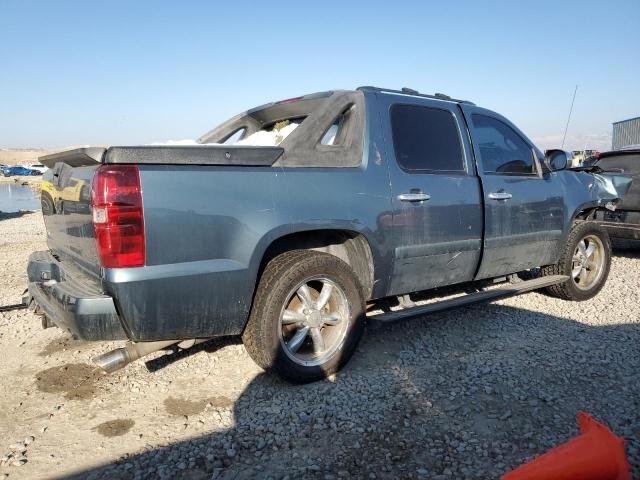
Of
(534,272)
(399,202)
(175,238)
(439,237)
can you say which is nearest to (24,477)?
(175,238)

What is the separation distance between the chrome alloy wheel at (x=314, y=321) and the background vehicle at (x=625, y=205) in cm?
549

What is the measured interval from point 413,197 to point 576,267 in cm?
279

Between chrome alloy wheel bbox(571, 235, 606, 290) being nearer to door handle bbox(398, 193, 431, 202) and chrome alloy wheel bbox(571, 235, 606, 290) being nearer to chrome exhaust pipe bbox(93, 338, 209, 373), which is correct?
door handle bbox(398, 193, 431, 202)

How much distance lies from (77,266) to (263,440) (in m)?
1.58

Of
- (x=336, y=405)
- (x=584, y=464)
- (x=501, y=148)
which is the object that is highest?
(x=501, y=148)

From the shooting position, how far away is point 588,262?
5344 mm

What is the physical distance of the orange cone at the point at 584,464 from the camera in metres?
1.89

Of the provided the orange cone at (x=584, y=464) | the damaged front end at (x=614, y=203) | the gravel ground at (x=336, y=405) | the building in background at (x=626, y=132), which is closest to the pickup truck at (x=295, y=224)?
the gravel ground at (x=336, y=405)

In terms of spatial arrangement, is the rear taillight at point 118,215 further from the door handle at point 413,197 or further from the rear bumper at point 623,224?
the rear bumper at point 623,224

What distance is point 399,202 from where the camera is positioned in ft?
11.4

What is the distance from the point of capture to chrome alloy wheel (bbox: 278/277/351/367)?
10.5ft

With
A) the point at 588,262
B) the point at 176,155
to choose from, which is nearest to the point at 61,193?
the point at 176,155

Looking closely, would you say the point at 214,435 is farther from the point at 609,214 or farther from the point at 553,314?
the point at 609,214

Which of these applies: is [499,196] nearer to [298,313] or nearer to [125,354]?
[298,313]
